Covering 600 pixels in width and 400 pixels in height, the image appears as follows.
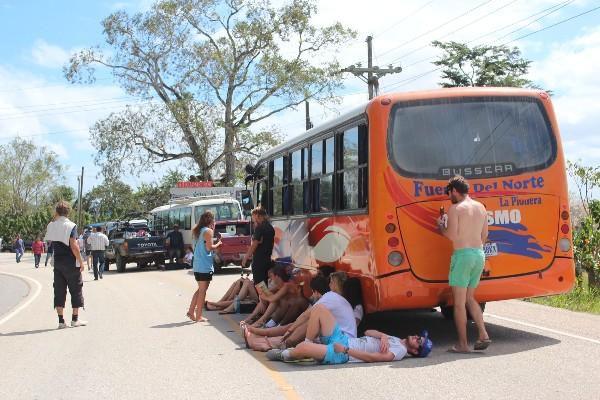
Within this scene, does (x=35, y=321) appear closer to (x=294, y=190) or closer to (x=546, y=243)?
(x=294, y=190)

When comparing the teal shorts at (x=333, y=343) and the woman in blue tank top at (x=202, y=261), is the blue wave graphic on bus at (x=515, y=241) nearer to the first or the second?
the teal shorts at (x=333, y=343)

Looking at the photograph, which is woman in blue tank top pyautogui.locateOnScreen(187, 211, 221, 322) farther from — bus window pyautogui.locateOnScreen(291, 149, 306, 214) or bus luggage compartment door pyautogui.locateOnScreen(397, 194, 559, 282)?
bus luggage compartment door pyautogui.locateOnScreen(397, 194, 559, 282)

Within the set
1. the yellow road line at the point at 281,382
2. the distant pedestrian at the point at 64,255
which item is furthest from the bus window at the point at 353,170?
the distant pedestrian at the point at 64,255

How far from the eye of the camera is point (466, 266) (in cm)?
864

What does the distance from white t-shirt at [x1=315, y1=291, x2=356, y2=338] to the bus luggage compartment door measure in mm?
908

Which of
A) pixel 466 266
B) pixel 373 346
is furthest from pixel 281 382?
pixel 466 266

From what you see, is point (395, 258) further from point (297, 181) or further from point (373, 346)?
point (297, 181)

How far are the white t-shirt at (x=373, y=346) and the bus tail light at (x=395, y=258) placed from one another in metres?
0.85

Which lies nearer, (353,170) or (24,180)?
(353,170)

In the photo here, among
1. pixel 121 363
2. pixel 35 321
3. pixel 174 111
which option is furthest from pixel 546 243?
pixel 174 111

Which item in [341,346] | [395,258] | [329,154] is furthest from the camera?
[329,154]

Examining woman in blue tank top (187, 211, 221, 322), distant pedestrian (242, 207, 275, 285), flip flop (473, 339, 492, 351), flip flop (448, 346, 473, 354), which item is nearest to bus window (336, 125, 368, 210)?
flip flop (448, 346, 473, 354)

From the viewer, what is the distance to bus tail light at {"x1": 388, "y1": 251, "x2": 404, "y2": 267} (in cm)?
902

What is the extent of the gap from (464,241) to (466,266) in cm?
27
